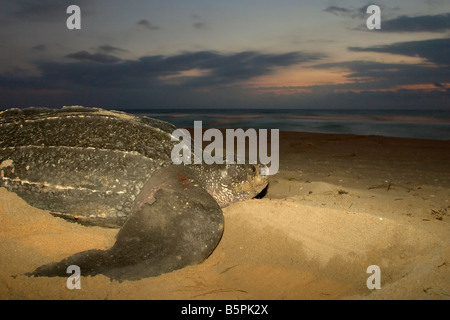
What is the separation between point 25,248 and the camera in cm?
176

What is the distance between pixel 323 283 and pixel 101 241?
4.63 feet

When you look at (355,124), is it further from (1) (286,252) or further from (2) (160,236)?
(2) (160,236)

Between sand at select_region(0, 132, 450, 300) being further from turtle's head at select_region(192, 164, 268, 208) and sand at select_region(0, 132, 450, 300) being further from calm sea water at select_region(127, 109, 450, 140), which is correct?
calm sea water at select_region(127, 109, 450, 140)

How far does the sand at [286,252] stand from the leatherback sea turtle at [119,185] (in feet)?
0.33

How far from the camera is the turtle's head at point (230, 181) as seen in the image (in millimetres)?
2408

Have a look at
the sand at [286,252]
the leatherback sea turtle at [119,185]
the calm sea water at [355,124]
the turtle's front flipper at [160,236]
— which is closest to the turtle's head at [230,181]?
the leatherback sea turtle at [119,185]

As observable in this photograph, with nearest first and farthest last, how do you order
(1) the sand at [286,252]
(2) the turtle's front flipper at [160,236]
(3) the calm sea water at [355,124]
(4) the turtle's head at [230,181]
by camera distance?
1. (1) the sand at [286,252]
2. (2) the turtle's front flipper at [160,236]
3. (4) the turtle's head at [230,181]
4. (3) the calm sea water at [355,124]

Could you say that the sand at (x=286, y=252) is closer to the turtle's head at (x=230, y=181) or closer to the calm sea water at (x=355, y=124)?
the turtle's head at (x=230, y=181)

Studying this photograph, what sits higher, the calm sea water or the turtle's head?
the calm sea water

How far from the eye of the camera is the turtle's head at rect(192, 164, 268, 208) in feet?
7.90

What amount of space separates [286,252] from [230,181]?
0.80 meters

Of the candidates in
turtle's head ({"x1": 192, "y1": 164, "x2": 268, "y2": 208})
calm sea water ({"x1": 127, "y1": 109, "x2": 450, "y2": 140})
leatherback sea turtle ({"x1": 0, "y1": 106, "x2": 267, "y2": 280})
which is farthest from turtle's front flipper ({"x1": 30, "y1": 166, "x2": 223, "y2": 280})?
calm sea water ({"x1": 127, "y1": 109, "x2": 450, "y2": 140})

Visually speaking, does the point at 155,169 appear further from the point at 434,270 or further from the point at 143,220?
the point at 434,270
